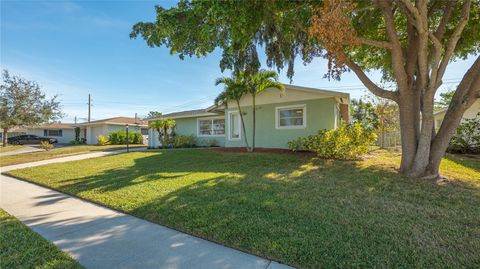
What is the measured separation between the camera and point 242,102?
49.1 feet

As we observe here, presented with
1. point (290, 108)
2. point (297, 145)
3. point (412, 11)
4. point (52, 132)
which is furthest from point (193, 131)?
point (52, 132)

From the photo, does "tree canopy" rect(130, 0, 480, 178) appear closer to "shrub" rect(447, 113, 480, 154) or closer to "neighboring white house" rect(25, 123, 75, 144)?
"shrub" rect(447, 113, 480, 154)

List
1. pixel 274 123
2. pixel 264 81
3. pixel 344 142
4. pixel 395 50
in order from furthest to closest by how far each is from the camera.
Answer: pixel 274 123 < pixel 264 81 < pixel 344 142 < pixel 395 50

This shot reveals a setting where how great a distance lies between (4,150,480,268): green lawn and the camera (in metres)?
2.92

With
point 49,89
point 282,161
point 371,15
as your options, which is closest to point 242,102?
point 282,161

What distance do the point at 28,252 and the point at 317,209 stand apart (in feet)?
14.4

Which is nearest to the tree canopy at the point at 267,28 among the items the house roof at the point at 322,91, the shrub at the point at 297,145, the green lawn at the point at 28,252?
the house roof at the point at 322,91

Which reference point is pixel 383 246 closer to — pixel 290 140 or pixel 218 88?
pixel 290 140

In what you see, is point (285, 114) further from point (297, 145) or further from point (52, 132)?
point (52, 132)

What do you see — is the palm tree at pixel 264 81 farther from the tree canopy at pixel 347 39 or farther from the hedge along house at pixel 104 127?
the hedge along house at pixel 104 127

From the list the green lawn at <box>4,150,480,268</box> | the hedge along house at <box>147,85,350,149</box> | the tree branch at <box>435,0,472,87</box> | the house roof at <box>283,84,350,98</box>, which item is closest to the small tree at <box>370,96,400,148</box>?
the hedge along house at <box>147,85,350,149</box>

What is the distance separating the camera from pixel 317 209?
4.39 metres

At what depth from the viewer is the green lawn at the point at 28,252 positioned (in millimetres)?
2863

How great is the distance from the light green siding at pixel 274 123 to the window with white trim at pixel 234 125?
0.27m
